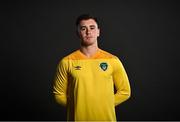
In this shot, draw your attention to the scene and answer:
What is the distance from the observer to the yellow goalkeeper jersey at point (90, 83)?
1820mm

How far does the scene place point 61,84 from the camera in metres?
1.91

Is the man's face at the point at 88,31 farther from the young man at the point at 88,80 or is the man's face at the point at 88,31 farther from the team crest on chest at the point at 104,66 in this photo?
the team crest on chest at the point at 104,66

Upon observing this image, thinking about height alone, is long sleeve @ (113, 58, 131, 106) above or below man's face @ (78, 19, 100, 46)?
below

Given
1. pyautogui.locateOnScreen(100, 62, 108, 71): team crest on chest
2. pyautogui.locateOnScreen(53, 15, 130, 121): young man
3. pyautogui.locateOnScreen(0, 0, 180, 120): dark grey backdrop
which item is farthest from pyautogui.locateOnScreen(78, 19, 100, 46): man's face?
pyautogui.locateOnScreen(0, 0, 180, 120): dark grey backdrop

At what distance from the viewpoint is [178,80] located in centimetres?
264

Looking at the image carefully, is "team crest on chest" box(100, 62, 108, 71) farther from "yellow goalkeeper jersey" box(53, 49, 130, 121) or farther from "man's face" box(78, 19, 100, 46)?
"man's face" box(78, 19, 100, 46)

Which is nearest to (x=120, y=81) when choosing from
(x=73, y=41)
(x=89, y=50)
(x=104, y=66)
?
(x=104, y=66)

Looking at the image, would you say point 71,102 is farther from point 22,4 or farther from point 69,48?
point 22,4

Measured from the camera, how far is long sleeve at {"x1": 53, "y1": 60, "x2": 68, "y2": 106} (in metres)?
1.88

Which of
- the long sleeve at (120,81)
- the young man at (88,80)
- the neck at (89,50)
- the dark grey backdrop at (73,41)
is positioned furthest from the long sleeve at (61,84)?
the dark grey backdrop at (73,41)

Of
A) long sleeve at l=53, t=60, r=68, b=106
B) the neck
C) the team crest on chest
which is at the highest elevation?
the neck

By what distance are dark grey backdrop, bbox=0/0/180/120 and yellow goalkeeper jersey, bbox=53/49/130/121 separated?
2.32 feet

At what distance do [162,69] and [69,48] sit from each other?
2.40ft

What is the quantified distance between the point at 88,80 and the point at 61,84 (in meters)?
0.18
